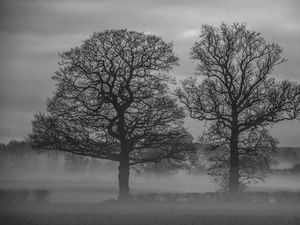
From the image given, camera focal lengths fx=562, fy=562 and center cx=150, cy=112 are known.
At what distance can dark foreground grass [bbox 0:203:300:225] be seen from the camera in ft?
93.8

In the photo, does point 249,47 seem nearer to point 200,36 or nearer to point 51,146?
point 200,36

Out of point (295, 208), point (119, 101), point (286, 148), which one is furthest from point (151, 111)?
point (286, 148)

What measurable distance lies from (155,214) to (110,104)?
12.1 m

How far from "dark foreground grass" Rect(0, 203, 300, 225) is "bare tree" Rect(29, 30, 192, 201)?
16.7 ft

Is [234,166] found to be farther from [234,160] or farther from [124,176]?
[124,176]

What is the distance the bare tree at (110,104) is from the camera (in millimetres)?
41500

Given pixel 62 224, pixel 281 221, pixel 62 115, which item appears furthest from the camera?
pixel 62 115

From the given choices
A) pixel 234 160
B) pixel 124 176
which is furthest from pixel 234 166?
pixel 124 176

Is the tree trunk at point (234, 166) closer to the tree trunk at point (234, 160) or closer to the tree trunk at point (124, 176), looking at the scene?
the tree trunk at point (234, 160)

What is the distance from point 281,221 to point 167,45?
17.8 metres

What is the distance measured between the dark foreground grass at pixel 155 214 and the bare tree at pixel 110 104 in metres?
5.11

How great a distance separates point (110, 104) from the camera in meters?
42.1

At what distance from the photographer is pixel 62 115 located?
41.8 metres

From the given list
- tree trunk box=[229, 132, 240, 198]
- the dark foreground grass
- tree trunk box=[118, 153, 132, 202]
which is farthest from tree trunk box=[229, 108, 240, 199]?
tree trunk box=[118, 153, 132, 202]
